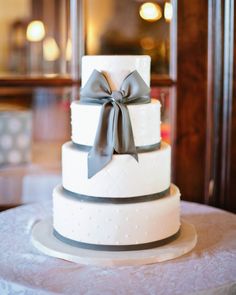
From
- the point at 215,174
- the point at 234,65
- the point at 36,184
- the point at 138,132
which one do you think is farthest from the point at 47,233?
the point at 234,65

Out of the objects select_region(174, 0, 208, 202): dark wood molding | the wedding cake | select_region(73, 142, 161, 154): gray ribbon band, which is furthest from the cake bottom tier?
select_region(174, 0, 208, 202): dark wood molding

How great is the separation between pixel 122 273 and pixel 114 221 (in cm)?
12

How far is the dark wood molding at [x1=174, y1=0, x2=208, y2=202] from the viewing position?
1541 millimetres

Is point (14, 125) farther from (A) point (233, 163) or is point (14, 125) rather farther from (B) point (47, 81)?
(A) point (233, 163)

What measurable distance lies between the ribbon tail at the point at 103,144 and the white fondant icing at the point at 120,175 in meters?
0.01

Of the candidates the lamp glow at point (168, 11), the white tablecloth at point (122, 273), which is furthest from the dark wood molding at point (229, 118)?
the white tablecloth at point (122, 273)

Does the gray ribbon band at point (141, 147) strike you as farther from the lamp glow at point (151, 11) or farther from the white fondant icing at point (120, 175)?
the lamp glow at point (151, 11)

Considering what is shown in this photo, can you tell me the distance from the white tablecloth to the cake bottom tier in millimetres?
73

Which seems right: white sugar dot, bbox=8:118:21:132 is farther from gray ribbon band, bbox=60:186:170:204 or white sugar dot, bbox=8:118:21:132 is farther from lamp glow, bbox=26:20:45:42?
gray ribbon band, bbox=60:186:170:204

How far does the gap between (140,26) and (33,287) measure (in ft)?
3.09

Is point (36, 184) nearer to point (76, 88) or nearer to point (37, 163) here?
point (37, 163)

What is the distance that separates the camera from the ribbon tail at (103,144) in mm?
1028

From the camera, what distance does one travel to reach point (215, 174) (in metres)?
1.62

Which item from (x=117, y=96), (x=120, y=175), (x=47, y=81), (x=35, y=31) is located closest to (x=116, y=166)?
(x=120, y=175)
